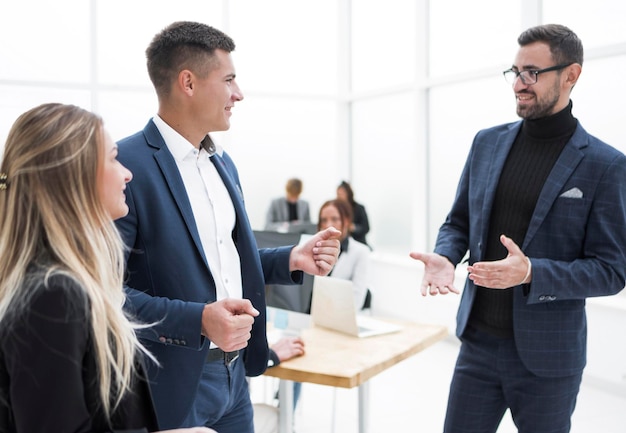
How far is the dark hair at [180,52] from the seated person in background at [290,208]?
18.1 ft

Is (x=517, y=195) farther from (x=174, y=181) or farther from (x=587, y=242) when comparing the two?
(x=174, y=181)

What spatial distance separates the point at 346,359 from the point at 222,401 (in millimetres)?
807

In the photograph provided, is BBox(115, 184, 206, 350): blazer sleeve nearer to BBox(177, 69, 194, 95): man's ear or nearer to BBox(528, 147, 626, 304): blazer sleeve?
BBox(177, 69, 194, 95): man's ear

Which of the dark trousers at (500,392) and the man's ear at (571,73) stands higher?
the man's ear at (571,73)

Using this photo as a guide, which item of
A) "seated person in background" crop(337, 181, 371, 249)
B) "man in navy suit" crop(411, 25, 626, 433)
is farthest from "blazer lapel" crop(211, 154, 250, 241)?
"seated person in background" crop(337, 181, 371, 249)

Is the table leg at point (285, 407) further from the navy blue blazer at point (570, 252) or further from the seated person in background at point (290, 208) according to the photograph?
the seated person in background at point (290, 208)

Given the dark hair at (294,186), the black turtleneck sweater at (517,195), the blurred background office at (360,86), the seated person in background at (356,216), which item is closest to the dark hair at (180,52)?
the black turtleneck sweater at (517,195)

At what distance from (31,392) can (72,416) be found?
0.07 meters

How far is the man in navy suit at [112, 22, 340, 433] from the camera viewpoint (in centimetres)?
144

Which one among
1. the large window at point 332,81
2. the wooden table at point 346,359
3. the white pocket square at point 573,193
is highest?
the large window at point 332,81

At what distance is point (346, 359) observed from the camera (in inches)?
92.7

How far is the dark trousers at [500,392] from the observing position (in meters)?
1.84

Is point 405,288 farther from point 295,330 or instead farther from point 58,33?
point 58,33

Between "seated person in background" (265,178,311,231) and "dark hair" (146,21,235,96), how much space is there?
5528mm
